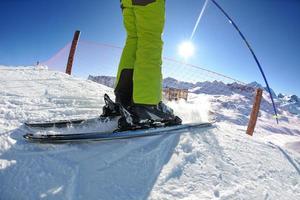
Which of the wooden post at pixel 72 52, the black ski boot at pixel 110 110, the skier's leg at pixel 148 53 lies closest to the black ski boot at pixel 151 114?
the skier's leg at pixel 148 53

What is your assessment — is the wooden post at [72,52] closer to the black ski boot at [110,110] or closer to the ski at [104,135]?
the black ski boot at [110,110]

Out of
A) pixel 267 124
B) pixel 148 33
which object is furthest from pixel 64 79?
pixel 267 124

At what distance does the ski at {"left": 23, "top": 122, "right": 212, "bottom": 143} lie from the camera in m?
1.61

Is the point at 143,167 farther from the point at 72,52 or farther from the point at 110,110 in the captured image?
the point at 72,52

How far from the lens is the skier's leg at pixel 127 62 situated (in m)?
2.13

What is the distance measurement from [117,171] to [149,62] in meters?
0.79

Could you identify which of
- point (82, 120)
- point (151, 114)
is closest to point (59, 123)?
point (82, 120)

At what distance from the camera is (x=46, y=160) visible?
1416 mm

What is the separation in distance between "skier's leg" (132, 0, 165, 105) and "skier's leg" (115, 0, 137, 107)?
243 millimetres

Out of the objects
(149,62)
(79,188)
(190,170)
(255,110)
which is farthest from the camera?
(255,110)

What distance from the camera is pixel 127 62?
2166mm

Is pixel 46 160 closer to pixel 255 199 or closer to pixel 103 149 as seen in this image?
pixel 103 149

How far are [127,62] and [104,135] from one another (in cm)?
67

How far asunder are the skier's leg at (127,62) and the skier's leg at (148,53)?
243 millimetres
